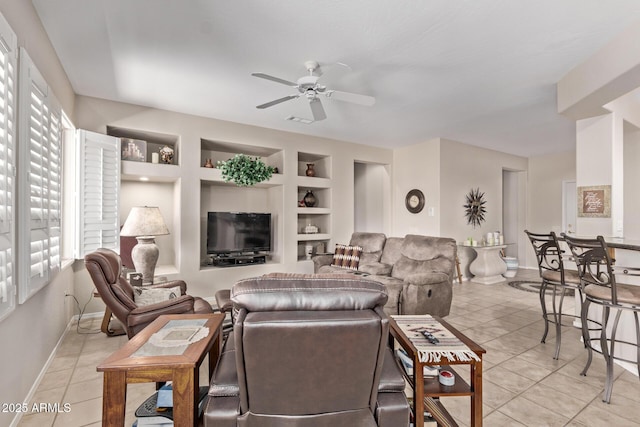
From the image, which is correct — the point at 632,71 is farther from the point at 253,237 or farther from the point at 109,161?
the point at 109,161

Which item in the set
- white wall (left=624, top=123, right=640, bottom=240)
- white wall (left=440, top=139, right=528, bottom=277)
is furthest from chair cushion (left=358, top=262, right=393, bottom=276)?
white wall (left=624, top=123, right=640, bottom=240)

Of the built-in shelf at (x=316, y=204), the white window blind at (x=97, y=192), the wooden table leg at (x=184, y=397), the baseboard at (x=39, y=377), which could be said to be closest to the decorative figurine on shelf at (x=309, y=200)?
the built-in shelf at (x=316, y=204)

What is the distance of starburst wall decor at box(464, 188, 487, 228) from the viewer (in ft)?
20.2

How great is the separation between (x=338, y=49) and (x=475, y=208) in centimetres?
479

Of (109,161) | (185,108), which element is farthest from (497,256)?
(109,161)

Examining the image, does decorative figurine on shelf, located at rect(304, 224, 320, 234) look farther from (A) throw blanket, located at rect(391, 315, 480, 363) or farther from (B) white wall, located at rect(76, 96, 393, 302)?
(A) throw blanket, located at rect(391, 315, 480, 363)

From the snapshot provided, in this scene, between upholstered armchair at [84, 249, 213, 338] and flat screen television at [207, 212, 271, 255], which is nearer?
upholstered armchair at [84, 249, 213, 338]

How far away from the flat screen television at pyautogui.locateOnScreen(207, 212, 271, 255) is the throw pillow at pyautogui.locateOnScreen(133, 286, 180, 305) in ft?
5.47

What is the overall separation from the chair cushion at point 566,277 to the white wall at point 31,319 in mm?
4003

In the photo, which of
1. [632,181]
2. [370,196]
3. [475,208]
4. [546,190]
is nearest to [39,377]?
[370,196]

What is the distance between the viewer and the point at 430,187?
19.0 feet

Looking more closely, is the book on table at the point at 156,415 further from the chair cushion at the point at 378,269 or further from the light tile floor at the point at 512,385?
the chair cushion at the point at 378,269

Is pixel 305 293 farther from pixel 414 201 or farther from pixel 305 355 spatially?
pixel 414 201

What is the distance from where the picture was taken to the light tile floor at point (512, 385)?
1.92m
